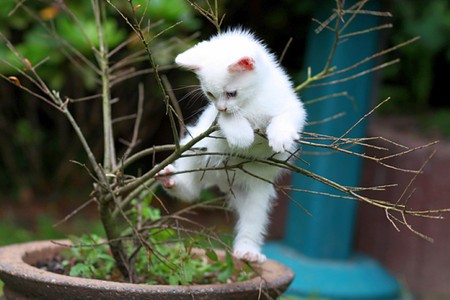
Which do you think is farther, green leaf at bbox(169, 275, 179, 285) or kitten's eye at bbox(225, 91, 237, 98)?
green leaf at bbox(169, 275, 179, 285)

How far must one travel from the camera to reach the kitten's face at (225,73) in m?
1.81

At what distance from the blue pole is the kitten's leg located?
1848 millimetres

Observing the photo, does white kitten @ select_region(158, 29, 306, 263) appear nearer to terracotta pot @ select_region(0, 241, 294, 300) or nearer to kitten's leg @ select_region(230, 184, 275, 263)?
kitten's leg @ select_region(230, 184, 275, 263)

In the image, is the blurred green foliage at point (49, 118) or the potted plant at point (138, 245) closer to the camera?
the potted plant at point (138, 245)

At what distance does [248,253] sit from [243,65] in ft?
1.94

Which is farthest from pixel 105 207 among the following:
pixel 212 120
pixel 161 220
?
pixel 212 120

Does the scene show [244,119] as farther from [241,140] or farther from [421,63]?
[421,63]

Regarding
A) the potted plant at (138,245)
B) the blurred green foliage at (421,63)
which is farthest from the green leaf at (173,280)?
the blurred green foliage at (421,63)

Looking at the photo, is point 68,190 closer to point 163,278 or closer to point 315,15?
point 315,15

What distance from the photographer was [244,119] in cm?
185

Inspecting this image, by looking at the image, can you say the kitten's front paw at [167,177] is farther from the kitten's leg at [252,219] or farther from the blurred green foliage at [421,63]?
the blurred green foliage at [421,63]

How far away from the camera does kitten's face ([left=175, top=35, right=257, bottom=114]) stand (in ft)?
5.94

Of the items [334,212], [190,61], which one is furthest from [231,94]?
[334,212]

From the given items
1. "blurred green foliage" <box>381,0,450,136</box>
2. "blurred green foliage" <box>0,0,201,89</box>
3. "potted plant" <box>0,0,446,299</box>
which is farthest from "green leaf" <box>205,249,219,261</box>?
"blurred green foliage" <box>381,0,450,136</box>
